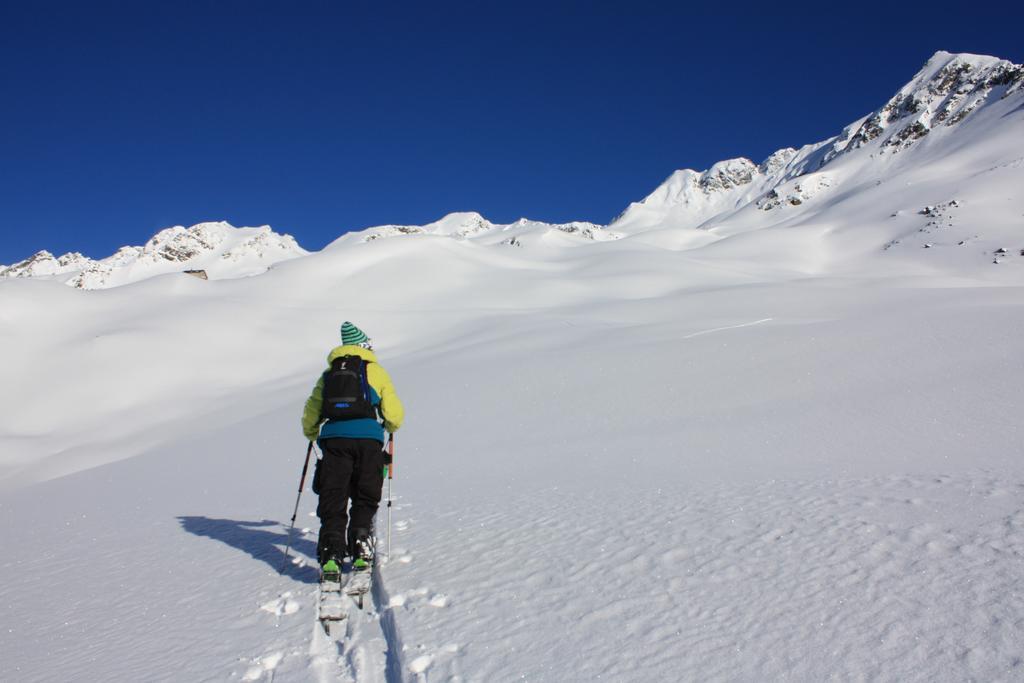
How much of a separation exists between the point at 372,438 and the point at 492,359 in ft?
36.4

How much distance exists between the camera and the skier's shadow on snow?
17.2ft

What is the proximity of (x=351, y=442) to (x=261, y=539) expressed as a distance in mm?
2199

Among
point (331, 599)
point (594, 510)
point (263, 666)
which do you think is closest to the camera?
point (263, 666)

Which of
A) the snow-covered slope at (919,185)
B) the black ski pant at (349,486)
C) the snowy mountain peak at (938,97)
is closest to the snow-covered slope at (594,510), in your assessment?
the black ski pant at (349,486)

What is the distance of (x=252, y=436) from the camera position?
500 inches

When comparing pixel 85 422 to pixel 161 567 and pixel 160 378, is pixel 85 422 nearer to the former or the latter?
pixel 160 378

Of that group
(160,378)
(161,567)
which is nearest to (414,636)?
(161,567)

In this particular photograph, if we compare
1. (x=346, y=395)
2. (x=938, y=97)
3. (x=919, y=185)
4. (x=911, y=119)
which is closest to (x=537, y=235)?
(x=919, y=185)

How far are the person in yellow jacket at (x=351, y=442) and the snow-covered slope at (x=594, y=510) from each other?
49cm

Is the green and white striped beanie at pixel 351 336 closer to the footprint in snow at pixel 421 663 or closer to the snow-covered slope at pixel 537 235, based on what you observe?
the footprint in snow at pixel 421 663

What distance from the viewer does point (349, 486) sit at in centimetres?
496

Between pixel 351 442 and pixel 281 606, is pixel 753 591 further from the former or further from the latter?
pixel 281 606

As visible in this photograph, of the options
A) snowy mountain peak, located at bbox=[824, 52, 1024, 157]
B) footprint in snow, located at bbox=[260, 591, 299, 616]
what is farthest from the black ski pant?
snowy mountain peak, located at bbox=[824, 52, 1024, 157]

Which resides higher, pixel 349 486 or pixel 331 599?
pixel 349 486
